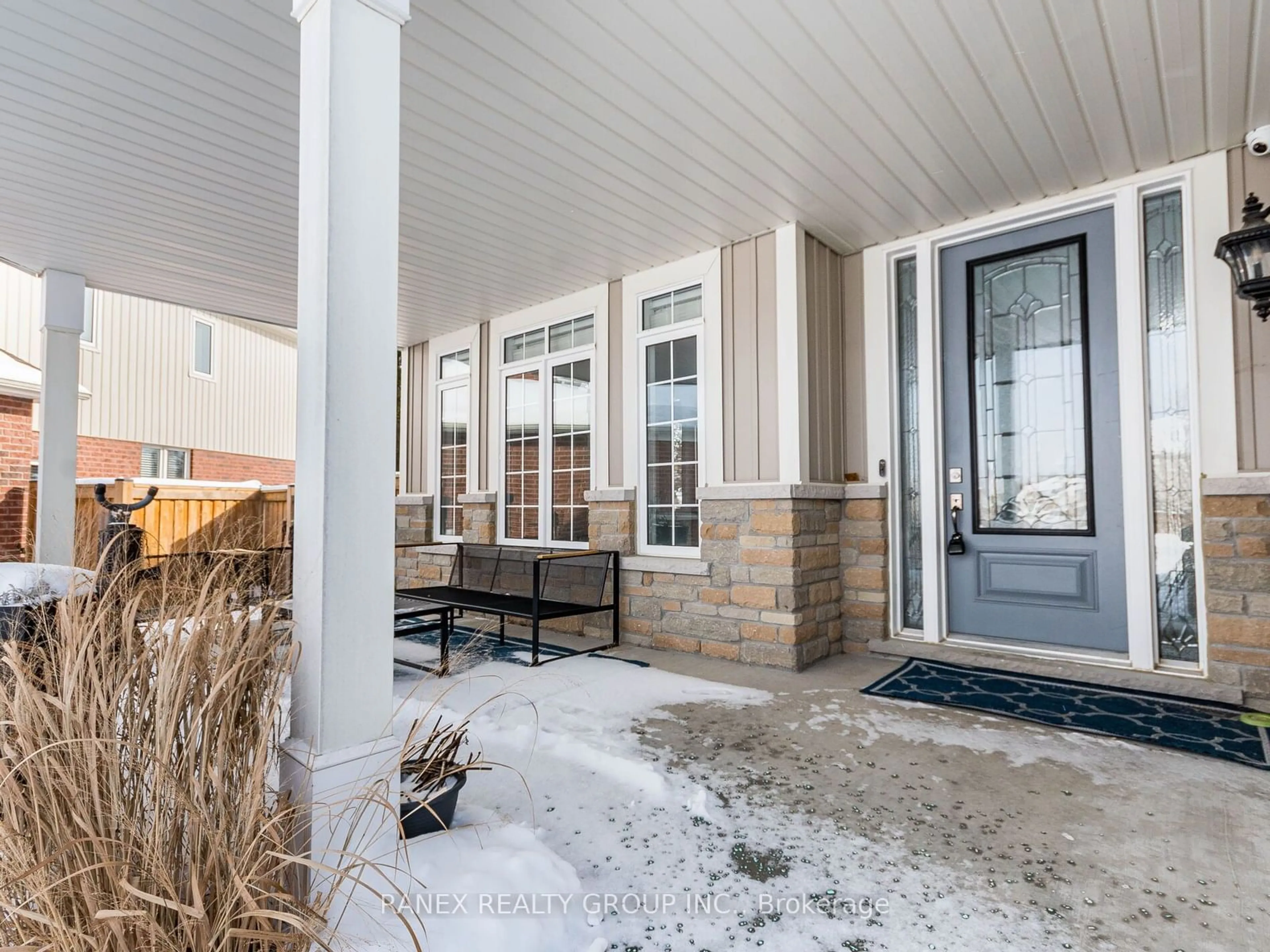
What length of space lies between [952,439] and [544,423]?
10.0 feet

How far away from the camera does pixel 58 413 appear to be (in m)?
4.84

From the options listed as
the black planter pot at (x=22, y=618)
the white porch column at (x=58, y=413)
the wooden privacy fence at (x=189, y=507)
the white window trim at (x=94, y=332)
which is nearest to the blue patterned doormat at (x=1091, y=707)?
the black planter pot at (x=22, y=618)

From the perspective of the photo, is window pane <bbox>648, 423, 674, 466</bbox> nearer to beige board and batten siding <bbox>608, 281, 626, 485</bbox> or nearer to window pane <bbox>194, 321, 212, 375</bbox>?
beige board and batten siding <bbox>608, 281, 626, 485</bbox>

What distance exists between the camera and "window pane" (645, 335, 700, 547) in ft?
15.1

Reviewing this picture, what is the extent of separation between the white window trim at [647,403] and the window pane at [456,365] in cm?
211

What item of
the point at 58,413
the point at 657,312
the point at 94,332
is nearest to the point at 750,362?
the point at 657,312

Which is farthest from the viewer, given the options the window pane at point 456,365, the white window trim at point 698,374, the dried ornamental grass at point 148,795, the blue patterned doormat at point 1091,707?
the window pane at point 456,365

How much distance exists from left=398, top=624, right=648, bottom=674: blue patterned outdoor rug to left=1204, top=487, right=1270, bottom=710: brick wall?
2.89 metres

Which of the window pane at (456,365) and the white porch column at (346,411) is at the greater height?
the window pane at (456,365)

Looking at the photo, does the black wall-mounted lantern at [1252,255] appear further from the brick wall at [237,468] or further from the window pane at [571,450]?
the brick wall at [237,468]

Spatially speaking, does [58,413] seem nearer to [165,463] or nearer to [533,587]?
[533,587]

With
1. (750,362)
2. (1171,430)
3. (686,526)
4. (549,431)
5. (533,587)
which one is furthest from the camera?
(549,431)

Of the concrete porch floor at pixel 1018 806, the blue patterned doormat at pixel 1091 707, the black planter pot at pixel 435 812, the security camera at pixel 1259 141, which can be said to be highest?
the security camera at pixel 1259 141

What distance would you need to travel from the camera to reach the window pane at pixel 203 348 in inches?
448
